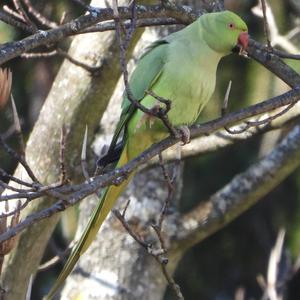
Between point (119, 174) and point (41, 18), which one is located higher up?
point (41, 18)

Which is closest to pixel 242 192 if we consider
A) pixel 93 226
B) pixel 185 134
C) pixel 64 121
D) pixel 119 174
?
pixel 64 121

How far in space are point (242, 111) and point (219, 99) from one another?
213 cm

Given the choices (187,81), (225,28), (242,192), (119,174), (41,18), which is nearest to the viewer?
(119,174)

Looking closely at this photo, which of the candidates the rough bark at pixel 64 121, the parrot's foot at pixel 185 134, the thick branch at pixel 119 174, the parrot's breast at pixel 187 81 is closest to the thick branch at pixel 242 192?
the rough bark at pixel 64 121

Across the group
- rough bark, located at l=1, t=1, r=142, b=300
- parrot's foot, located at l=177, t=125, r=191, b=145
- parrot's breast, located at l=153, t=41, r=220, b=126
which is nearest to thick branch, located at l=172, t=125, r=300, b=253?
rough bark, located at l=1, t=1, r=142, b=300

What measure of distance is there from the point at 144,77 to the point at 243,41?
39cm

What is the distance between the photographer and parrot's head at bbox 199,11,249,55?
3.25 metres

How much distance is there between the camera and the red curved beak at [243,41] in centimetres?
319

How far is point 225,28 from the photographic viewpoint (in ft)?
10.8

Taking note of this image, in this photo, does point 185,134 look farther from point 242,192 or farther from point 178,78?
point 242,192

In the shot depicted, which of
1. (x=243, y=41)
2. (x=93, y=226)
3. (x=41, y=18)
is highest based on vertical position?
(x=41, y=18)

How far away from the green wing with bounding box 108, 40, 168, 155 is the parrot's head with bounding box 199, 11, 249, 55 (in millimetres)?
181

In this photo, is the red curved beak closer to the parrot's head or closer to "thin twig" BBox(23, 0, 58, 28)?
the parrot's head

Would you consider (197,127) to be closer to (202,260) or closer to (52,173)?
(52,173)
